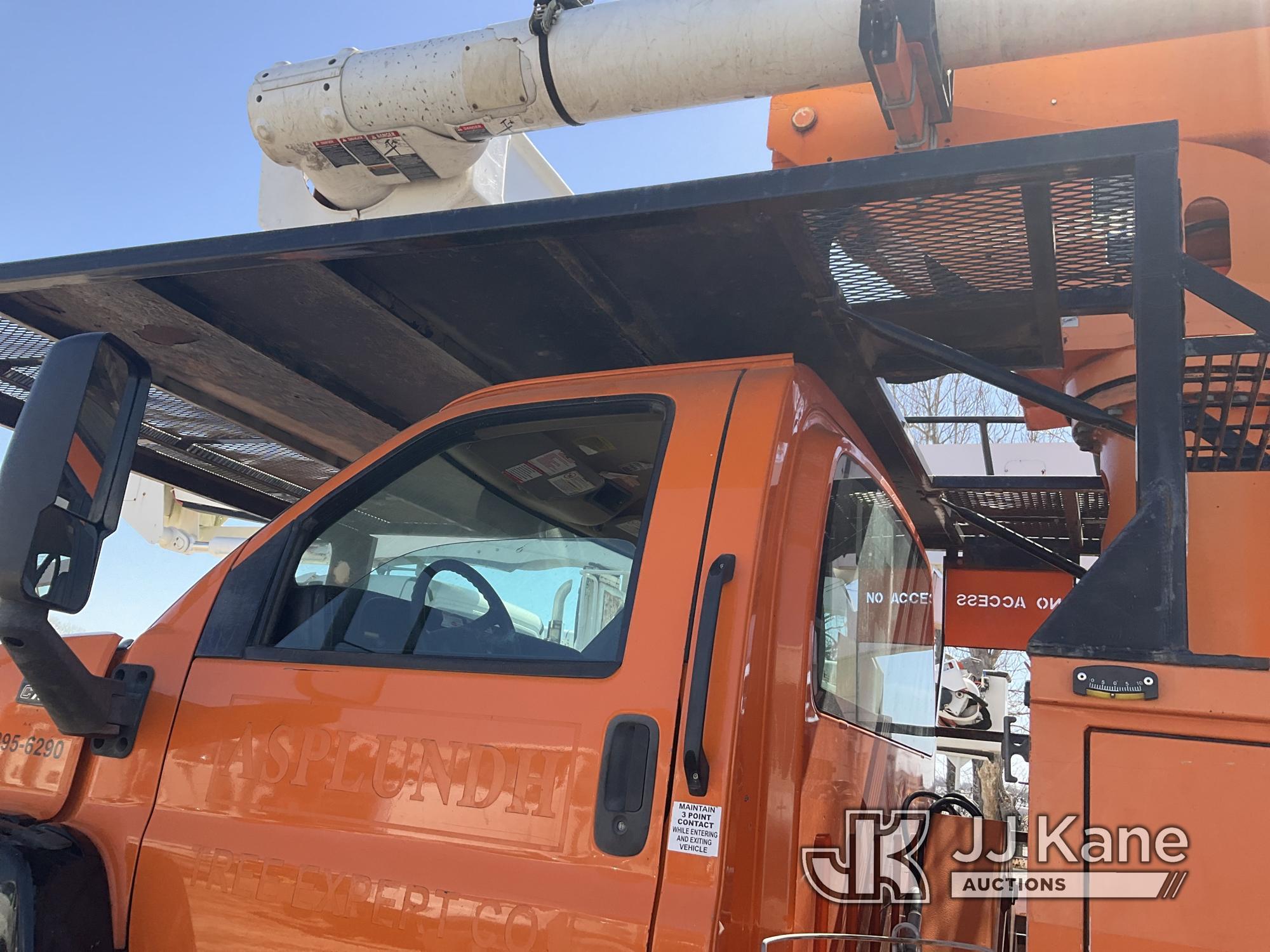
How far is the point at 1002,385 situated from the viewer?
7.04 feet

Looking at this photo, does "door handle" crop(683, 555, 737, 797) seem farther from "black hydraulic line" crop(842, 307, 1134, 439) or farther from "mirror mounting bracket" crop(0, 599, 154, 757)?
"mirror mounting bracket" crop(0, 599, 154, 757)

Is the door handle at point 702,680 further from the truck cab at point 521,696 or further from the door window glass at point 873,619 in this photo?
the door window glass at point 873,619

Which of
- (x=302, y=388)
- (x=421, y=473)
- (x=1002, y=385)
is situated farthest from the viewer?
(x=302, y=388)

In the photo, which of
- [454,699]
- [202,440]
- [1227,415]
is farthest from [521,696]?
[202,440]

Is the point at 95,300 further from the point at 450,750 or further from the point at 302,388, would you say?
the point at 450,750

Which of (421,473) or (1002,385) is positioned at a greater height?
(1002,385)

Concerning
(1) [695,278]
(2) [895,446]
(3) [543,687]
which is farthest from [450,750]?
(2) [895,446]

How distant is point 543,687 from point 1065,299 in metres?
1.65

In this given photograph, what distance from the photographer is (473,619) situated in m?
2.06

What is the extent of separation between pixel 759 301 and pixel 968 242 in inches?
20.8

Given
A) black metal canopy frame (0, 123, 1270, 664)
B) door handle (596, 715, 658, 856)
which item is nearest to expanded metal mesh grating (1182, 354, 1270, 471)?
black metal canopy frame (0, 123, 1270, 664)

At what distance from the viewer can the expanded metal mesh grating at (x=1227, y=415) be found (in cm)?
228

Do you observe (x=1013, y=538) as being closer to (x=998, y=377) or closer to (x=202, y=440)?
Answer: (x=998, y=377)

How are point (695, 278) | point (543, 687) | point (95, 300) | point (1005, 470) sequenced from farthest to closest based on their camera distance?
point (1005, 470), point (95, 300), point (695, 278), point (543, 687)
